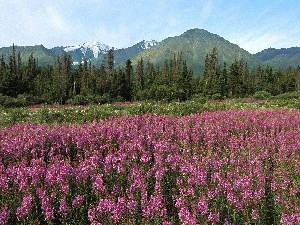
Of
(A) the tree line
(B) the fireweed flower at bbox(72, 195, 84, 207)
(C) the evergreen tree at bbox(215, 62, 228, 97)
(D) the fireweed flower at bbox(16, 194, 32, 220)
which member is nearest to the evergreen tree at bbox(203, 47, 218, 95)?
(A) the tree line

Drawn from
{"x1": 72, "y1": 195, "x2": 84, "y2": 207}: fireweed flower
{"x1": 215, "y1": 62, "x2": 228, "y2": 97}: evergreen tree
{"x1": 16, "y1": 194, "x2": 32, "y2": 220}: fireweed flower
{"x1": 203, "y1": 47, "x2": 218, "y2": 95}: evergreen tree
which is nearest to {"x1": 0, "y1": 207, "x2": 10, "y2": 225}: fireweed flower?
{"x1": 16, "y1": 194, "x2": 32, "y2": 220}: fireweed flower

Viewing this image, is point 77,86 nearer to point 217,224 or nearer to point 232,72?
point 232,72

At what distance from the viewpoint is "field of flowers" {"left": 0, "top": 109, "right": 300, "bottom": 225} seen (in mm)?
5113

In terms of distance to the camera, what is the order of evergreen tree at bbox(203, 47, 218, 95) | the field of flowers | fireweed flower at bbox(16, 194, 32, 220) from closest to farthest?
the field of flowers
fireweed flower at bbox(16, 194, 32, 220)
evergreen tree at bbox(203, 47, 218, 95)

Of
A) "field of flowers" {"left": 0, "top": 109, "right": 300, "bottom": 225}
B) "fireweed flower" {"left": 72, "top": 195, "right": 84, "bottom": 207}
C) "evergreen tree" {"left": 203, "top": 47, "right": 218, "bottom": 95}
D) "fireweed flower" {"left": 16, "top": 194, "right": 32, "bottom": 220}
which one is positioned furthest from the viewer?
"evergreen tree" {"left": 203, "top": 47, "right": 218, "bottom": 95}

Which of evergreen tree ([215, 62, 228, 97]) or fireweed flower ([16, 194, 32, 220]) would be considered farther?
evergreen tree ([215, 62, 228, 97])

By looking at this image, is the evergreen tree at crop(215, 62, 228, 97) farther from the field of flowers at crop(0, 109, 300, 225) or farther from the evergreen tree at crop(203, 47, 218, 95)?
the field of flowers at crop(0, 109, 300, 225)

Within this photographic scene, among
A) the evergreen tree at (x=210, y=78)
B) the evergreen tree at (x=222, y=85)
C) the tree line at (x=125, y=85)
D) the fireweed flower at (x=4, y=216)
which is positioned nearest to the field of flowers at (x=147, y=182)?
the fireweed flower at (x=4, y=216)

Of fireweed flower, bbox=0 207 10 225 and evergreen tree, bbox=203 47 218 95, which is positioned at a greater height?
evergreen tree, bbox=203 47 218 95

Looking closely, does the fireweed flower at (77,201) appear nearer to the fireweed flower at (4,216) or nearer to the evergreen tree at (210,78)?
the fireweed flower at (4,216)

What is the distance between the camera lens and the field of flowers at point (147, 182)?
5.11 meters

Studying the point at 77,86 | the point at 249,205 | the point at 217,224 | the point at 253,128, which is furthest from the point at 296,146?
the point at 77,86

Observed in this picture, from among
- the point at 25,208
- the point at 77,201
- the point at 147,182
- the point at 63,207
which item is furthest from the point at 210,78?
the point at 25,208

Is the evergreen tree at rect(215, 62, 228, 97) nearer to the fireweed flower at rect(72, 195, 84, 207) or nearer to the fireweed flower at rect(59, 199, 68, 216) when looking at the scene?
the fireweed flower at rect(72, 195, 84, 207)
